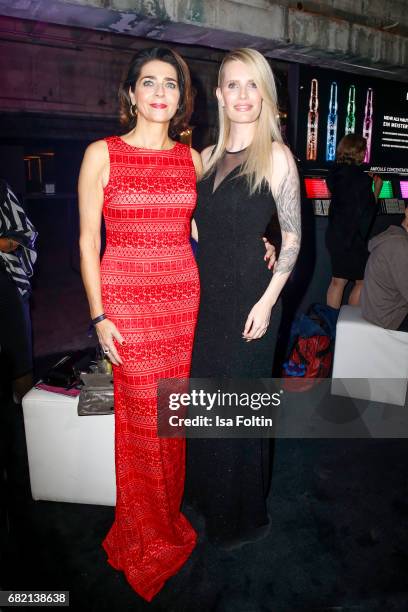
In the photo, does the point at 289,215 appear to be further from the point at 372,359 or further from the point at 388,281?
the point at 372,359

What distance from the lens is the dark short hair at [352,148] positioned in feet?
14.5

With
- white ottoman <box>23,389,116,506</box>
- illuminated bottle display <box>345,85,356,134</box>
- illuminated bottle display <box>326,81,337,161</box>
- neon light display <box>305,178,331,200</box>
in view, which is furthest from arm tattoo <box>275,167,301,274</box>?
illuminated bottle display <box>345,85,356,134</box>

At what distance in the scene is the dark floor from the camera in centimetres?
193

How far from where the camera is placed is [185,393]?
210cm

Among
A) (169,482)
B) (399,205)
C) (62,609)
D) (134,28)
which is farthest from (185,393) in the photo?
(399,205)

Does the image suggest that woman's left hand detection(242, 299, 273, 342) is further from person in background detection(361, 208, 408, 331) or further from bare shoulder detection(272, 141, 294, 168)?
person in background detection(361, 208, 408, 331)

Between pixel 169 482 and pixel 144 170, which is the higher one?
pixel 144 170

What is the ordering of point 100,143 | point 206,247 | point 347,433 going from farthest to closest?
1. point 347,433
2. point 206,247
3. point 100,143

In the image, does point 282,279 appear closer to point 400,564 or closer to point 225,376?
point 225,376

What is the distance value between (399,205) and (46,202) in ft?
27.5

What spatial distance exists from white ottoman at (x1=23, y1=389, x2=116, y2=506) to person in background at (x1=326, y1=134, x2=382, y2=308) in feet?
9.57

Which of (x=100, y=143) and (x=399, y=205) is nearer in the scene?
(x=100, y=143)

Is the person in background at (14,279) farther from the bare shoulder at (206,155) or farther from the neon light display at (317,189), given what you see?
the neon light display at (317,189)

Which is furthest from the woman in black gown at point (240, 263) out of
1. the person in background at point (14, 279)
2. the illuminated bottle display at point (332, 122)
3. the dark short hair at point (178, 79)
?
the illuminated bottle display at point (332, 122)
